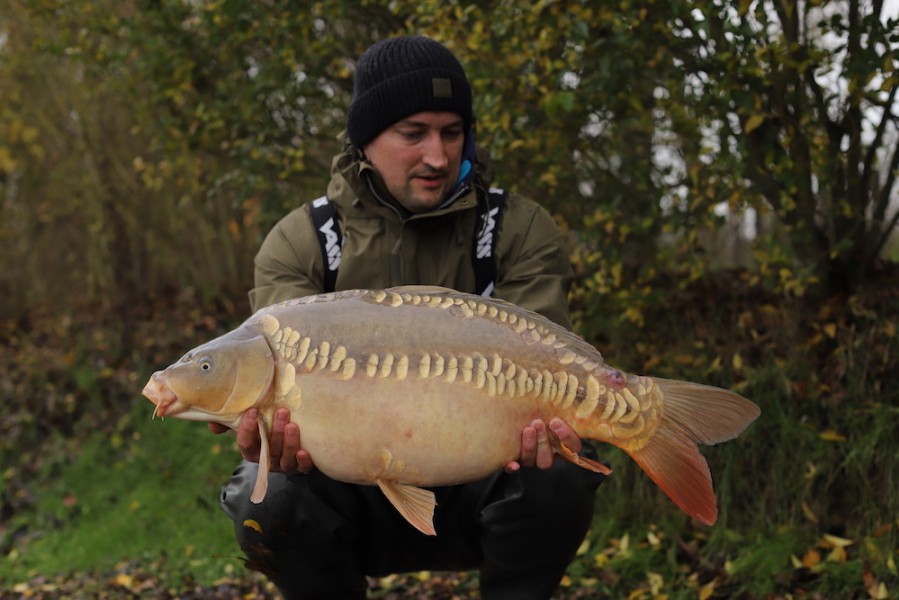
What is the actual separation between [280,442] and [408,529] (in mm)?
445

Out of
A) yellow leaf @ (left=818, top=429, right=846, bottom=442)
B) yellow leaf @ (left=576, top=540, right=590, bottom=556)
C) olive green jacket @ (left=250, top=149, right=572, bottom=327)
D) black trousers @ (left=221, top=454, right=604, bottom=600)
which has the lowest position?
yellow leaf @ (left=576, top=540, right=590, bottom=556)

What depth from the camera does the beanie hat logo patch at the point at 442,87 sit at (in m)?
2.14

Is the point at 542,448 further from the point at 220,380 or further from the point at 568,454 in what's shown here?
the point at 220,380

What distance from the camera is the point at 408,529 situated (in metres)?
2.05

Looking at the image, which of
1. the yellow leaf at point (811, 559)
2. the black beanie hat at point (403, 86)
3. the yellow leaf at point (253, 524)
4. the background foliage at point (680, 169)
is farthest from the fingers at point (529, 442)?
the yellow leaf at point (811, 559)

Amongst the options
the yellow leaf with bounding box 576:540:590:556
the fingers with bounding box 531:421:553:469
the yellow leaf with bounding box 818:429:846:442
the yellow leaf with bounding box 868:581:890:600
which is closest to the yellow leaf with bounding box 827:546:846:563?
the yellow leaf with bounding box 868:581:890:600

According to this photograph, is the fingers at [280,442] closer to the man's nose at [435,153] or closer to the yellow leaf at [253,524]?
the yellow leaf at [253,524]

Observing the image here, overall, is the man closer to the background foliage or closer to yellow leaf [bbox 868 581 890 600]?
the background foliage

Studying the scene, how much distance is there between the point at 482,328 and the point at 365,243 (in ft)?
1.57

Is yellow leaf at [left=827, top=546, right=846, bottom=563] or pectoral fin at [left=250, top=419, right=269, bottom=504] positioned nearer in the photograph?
pectoral fin at [left=250, top=419, right=269, bottom=504]

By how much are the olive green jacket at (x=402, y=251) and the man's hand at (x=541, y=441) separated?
1.32ft

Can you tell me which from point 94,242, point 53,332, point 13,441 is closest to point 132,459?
point 13,441

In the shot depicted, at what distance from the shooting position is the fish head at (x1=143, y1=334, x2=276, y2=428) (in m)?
1.67

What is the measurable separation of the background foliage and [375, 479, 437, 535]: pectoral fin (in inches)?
47.9
